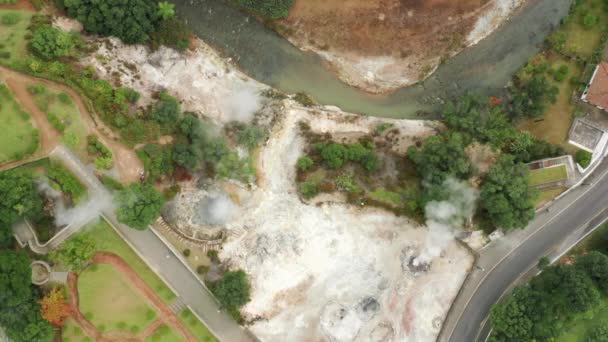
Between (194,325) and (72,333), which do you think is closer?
(72,333)

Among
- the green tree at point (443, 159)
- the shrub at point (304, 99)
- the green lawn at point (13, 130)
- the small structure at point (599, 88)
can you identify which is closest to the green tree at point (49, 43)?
the green lawn at point (13, 130)

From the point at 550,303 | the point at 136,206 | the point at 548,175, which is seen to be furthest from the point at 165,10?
the point at 550,303

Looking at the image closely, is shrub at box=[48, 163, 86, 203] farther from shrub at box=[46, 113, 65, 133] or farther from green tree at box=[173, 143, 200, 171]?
green tree at box=[173, 143, 200, 171]

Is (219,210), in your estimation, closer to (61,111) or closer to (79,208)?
(79,208)

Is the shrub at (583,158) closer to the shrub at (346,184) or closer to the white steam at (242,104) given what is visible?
the shrub at (346,184)

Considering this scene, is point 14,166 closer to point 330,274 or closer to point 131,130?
point 131,130

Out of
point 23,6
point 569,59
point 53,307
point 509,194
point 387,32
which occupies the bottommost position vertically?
point 53,307

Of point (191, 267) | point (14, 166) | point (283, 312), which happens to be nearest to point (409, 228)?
point (283, 312)

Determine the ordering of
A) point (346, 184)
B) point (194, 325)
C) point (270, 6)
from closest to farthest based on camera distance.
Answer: point (194, 325) → point (346, 184) → point (270, 6)

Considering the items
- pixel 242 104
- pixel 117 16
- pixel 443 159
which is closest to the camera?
pixel 443 159
